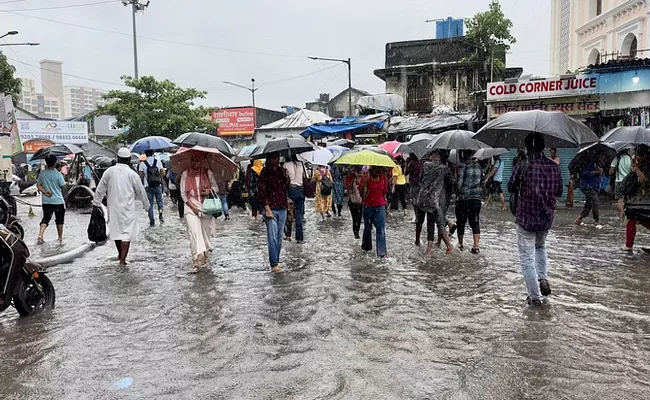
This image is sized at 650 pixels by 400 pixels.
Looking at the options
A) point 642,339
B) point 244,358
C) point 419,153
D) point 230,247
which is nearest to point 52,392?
point 244,358

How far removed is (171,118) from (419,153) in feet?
82.7

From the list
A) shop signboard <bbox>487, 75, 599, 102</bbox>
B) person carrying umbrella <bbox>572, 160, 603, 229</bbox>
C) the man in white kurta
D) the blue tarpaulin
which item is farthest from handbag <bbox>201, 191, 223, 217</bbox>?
the blue tarpaulin

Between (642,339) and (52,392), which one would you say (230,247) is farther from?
(642,339)

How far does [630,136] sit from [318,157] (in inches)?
237

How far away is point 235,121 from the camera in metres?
49.7

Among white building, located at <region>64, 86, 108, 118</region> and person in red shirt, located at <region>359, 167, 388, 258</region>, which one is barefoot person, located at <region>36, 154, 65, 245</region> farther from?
white building, located at <region>64, 86, 108, 118</region>

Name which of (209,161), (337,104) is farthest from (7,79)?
(337,104)

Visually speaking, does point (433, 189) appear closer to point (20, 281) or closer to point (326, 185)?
point (326, 185)

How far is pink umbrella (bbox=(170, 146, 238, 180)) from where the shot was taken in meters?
7.77

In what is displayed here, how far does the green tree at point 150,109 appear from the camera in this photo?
3372 cm

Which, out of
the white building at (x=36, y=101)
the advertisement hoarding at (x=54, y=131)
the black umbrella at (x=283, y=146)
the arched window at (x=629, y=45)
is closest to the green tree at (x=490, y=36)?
the arched window at (x=629, y=45)

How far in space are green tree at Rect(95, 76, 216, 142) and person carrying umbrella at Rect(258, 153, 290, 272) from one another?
2746cm

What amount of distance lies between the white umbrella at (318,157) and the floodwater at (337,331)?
3.33 m

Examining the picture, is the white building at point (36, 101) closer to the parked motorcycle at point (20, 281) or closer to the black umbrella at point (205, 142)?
the black umbrella at point (205, 142)
